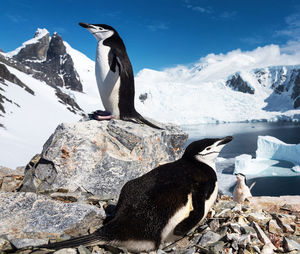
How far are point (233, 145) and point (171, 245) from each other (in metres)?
33.7

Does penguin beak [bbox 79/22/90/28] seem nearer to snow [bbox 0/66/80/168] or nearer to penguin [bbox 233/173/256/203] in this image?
penguin [bbox 233/173/256/203]

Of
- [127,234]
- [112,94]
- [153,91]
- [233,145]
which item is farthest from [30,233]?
[153,91]

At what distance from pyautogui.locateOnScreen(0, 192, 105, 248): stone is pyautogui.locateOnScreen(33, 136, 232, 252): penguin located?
38 cm

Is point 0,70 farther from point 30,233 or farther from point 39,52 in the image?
point 39,52

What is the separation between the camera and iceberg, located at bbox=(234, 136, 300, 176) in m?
23.3

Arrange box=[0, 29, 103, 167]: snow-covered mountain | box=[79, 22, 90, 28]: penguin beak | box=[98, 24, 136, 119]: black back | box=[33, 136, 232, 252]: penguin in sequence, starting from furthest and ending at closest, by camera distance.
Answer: box=[0, 29, 103, 167]: snow-covered mountain → box=[79, 22, 90, 28]: penguin beak → box=[98, 24, 136, 119]: black back → box=[33, 136, 232, 252]: penguin

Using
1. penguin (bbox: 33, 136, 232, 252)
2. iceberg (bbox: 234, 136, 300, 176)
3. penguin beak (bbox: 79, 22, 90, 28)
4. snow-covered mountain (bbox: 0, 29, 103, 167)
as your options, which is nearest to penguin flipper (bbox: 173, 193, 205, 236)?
penguin (bbox: 33, 136, 232, 252)

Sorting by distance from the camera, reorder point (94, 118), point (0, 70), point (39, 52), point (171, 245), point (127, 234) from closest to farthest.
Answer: point (127, 234)
point (171, 245)
point (94, 118)
point (0, 70)
point (39, 52)

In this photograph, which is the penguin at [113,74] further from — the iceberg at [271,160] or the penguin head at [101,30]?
the iceberg at [271,160]

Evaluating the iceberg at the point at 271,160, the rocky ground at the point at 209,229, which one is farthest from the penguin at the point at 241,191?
the iceberg at the point at 271,160

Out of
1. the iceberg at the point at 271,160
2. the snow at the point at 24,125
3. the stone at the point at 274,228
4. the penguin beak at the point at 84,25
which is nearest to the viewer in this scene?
the stone at the point at 274,228

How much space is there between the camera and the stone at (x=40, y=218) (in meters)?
2.49

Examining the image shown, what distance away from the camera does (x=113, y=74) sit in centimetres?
472

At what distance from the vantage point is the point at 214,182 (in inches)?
105
